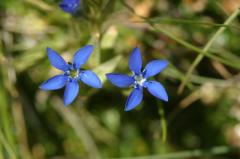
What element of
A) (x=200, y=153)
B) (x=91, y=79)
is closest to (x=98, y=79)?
(x=91, y=79)

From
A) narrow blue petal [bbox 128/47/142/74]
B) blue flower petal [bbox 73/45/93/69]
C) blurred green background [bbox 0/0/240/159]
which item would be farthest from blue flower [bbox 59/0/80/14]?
blurred green background [bbox 0/0/240/159]

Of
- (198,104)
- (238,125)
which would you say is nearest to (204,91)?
(198,104)

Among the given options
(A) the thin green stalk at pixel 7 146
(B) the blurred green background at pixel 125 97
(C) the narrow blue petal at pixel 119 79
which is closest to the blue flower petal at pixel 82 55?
(C) the narrow blue petal at pixel 119 79

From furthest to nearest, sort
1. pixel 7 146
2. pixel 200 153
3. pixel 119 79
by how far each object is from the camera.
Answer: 1. pixel 200 153
2. pixel 7 146
3. pixel 119 79

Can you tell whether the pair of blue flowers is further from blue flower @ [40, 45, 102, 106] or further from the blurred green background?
the blurred green background

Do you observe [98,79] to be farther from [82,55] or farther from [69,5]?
[69,5]

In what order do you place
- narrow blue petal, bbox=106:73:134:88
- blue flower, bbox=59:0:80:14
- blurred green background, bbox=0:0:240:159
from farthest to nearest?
blurred green background, bbox=0:0:240:159
blue flower, bbox=59:0:80:14
narrow blue petal, bbox=106:73:134:88

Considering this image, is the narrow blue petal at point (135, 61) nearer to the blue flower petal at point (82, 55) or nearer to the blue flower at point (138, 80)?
the blue flower at point (138, 80)

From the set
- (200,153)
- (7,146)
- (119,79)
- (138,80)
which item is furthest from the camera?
(200,153)
